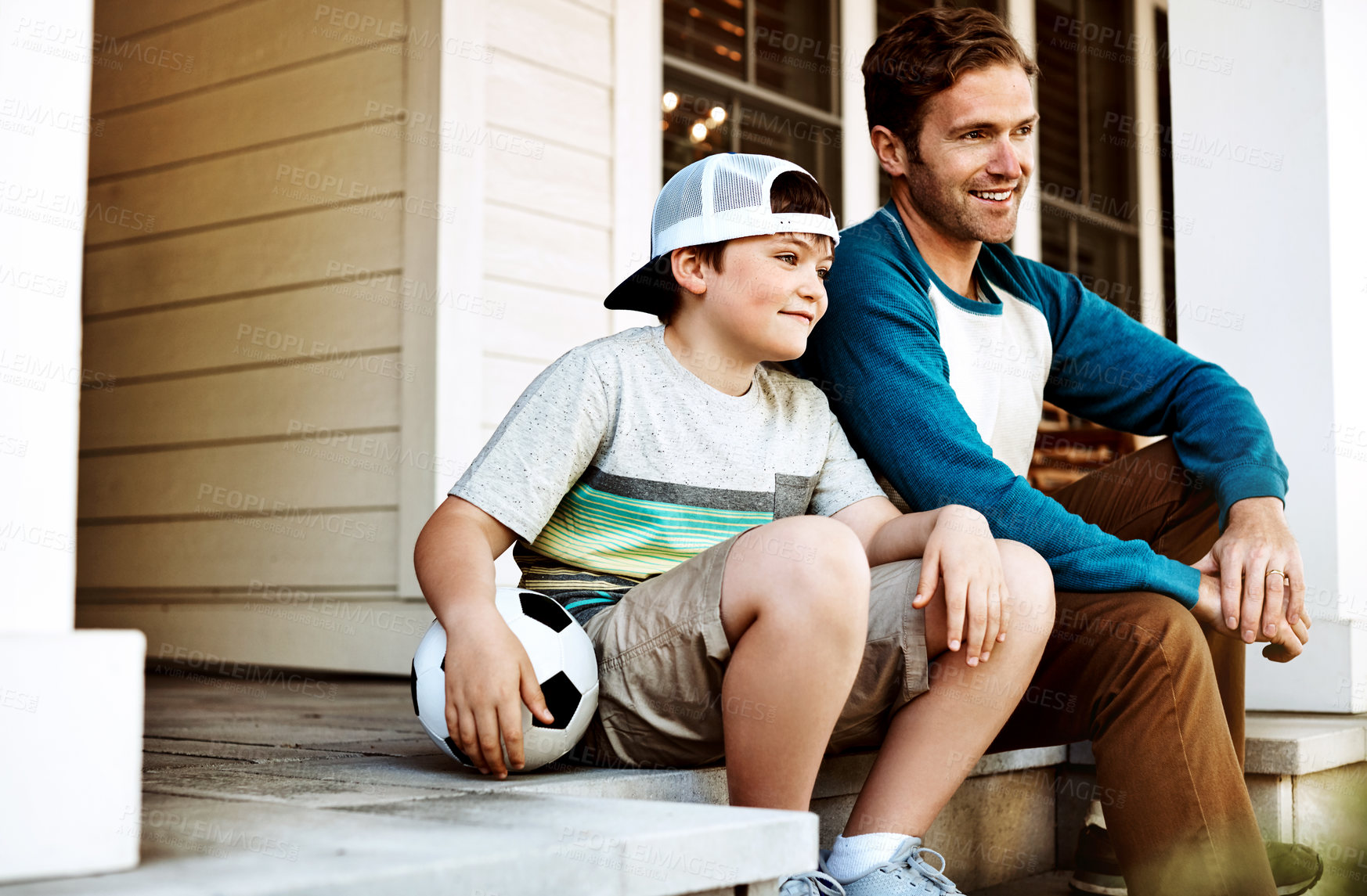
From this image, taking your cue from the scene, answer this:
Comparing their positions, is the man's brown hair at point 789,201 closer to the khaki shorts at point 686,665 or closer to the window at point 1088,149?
the khaki shorts at point 686,665

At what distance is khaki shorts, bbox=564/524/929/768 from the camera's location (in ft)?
5.13

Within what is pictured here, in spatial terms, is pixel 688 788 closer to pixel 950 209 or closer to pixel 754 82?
pixel 950 209

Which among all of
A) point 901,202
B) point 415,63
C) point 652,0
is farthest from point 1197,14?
point 415,63

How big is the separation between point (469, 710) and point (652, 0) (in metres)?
3.08

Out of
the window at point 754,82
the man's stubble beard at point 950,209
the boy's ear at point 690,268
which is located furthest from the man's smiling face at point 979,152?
the window at point 754,82

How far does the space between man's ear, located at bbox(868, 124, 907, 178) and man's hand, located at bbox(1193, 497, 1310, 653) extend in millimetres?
808

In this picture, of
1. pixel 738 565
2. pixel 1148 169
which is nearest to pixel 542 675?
pixel 738 565

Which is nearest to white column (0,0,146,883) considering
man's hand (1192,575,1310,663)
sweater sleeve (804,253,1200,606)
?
sweater sleeve (804,253,1200,606)

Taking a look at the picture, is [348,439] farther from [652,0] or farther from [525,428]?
[525,428]

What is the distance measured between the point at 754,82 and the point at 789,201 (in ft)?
9.08

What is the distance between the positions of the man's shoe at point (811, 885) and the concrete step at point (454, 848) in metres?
0.21

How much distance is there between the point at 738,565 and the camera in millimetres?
1516

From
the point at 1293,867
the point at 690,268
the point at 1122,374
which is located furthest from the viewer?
the point at 1122,374

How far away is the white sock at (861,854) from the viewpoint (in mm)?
1579
